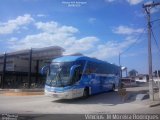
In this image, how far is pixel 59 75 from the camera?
19719 mm

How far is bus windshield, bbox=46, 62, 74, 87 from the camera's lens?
19500 mm

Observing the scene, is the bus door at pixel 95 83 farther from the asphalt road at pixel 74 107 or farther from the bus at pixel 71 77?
the asphalt road at pixel 74 107

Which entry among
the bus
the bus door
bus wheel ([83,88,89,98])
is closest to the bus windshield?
the bus

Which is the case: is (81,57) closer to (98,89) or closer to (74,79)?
(74,79)

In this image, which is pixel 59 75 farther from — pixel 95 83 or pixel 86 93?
pixel 95 83

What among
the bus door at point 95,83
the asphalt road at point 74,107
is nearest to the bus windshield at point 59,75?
the asphalt road at point 74,107

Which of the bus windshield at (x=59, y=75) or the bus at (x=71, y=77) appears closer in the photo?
the bus at (x=71, y=77)

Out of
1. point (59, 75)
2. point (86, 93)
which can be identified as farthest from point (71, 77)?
point (86, 93)

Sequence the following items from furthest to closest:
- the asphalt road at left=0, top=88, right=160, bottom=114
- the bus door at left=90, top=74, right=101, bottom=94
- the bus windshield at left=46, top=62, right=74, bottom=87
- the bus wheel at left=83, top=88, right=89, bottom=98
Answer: the bus door at left=90, top=74, right=101, bottom=94 < the bus wheel at left=83, top=88, right=89, bottom=98 < the bus windshield at left=46, top=62, right=74, bottom=87 < the asphalt road at left=0, top=88, right=160, bottom=114

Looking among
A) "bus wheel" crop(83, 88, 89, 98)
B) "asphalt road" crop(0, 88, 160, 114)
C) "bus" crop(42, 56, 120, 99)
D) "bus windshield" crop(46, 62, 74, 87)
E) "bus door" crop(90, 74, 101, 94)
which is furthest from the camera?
"bus door" crop(90, 74, 101, 94)

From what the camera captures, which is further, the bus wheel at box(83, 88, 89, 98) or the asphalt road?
the bus wheel at box(83, 88, 89, 98)

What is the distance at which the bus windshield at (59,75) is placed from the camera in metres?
19.5

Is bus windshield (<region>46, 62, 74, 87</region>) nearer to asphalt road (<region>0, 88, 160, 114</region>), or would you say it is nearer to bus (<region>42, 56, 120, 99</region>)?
bus (<region>42, 56, 120, 99</region>)

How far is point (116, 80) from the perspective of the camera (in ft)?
104
